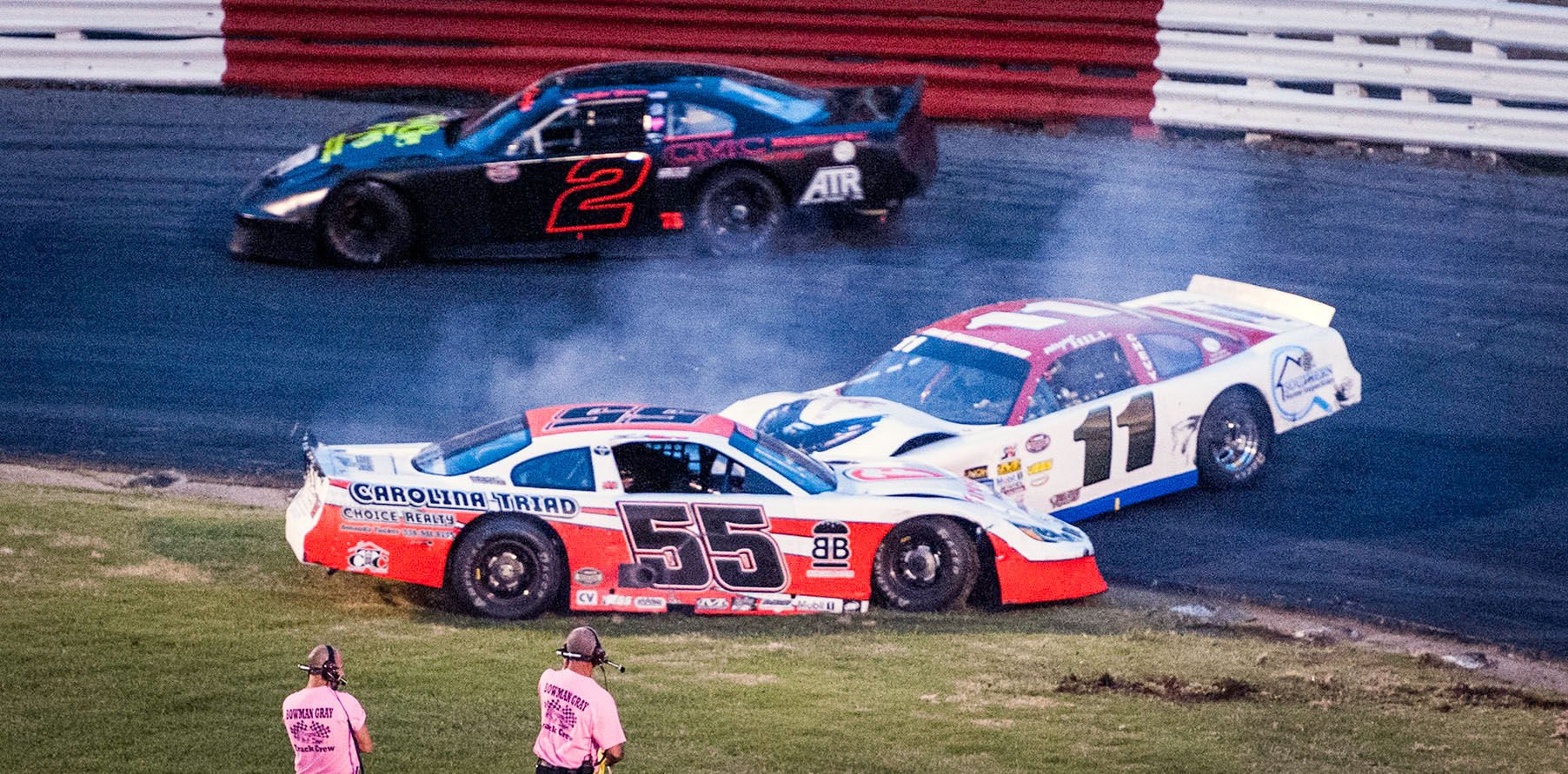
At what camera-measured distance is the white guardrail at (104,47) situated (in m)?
18.5

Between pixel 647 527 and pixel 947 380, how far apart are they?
2.59 meters

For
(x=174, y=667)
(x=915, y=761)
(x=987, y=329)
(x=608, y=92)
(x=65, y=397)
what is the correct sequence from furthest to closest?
(x=608, y=92)
(x=65, y=397)
(x=987, y=329)
(x=174, y=667)
(x=915, y=761)

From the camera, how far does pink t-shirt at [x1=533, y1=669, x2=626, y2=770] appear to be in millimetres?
6211

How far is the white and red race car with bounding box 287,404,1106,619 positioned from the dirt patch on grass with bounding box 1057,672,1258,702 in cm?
120

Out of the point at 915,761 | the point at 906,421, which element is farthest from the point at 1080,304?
the point at 915,761

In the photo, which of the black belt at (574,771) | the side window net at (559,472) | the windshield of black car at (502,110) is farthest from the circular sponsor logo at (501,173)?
the black belt at (574,771)

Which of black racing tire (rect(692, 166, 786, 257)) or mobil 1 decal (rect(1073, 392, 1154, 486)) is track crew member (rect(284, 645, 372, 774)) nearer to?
mobil 1 decal (rect(1073, 392, 1154, 486))

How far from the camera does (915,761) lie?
7.54 meters

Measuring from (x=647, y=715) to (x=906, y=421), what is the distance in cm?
344

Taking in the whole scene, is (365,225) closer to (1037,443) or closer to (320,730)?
(1037,443)

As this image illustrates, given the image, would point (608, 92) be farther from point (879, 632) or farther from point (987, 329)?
point (879, 632)

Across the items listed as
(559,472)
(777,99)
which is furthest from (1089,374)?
(777,99)

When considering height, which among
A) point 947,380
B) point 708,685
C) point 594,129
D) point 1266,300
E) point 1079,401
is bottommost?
point 708,685

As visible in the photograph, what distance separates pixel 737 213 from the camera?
14.9m
